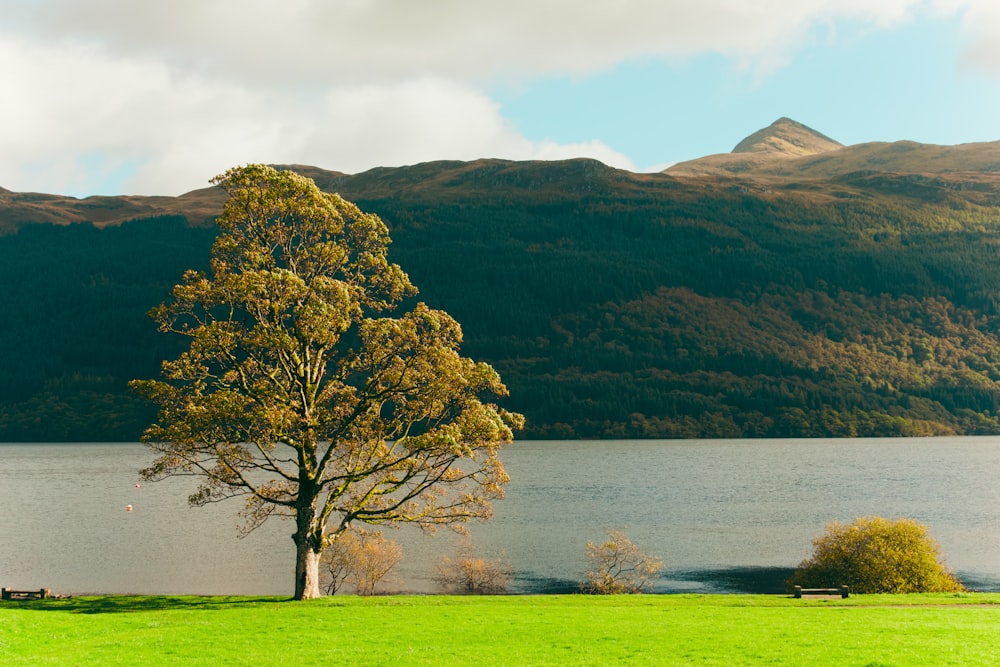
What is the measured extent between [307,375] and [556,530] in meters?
66.6

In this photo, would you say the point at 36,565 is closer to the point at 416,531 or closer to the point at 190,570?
the point at 190,570

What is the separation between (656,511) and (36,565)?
7472 cm

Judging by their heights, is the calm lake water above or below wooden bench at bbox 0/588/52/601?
below

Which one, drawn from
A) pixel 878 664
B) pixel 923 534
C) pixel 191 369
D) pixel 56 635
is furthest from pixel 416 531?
pixel 878 664

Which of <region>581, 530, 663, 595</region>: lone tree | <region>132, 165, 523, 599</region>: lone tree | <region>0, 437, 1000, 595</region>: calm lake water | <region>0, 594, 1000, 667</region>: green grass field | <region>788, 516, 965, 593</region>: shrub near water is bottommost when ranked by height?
<region>0, 437, 1000, 595</region>: calm lake water

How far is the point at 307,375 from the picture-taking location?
46062mm

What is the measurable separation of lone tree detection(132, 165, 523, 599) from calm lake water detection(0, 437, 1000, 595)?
30634 millimetres

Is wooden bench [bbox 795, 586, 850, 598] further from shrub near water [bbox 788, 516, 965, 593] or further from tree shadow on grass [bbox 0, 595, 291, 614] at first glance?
tree shadow on grass [bbox 0, 595, 291, 614]

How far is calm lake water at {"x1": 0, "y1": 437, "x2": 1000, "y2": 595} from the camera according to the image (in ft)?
265

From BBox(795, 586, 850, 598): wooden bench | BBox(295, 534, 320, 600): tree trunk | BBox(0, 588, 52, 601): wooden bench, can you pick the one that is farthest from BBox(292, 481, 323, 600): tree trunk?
BBox(795, 586, 850, 598): wooden bench

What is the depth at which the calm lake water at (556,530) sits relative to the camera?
8062 centimetres

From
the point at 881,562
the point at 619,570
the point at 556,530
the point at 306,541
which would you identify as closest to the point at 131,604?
the point at 306,541

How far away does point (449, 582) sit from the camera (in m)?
73.8

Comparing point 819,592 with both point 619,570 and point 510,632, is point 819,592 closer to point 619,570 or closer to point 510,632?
point 510,632
